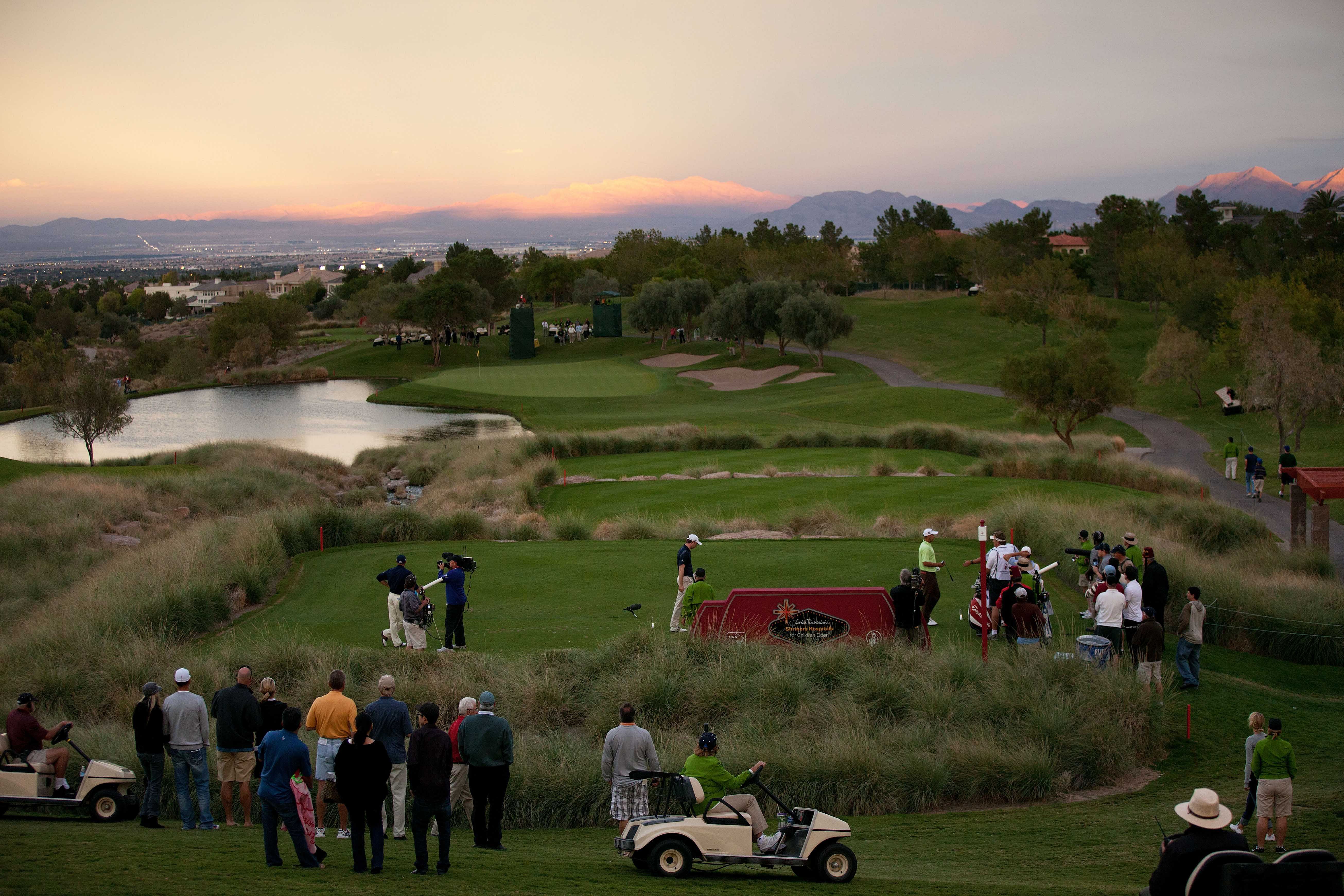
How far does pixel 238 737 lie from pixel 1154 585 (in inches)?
501

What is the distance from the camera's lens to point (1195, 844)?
6.05 meters

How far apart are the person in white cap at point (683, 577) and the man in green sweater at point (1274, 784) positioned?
829 centimetres

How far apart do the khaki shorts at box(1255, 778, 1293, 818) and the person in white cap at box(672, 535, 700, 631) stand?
27.2 ft

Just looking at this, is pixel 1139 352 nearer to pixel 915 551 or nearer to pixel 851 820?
pixel 915 551

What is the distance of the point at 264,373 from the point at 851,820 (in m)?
86.2

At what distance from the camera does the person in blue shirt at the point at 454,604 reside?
15.7m

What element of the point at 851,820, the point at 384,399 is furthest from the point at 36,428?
the point at 851,820

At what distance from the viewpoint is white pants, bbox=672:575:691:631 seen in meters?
16.3

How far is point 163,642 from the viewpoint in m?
16.1

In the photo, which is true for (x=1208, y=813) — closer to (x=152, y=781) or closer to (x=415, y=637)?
(x=152, y=781)

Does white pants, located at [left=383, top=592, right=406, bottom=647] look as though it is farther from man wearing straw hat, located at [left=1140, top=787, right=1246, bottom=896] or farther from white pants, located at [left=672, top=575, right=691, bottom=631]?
man wearing straw hat, located at [left=1140, top=787, right=1246, bottom=896]

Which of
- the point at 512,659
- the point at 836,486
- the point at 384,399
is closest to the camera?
the point at 512,659

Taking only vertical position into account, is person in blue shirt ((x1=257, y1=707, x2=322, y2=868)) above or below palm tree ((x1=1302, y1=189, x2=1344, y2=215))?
below

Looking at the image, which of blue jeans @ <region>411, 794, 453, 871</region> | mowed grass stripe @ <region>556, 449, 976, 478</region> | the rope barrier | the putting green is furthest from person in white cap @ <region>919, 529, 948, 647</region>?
the putting green
